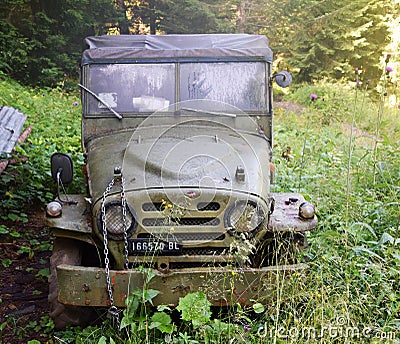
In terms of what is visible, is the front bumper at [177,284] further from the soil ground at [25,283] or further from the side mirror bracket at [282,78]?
the side mirror bracket at [282,78]

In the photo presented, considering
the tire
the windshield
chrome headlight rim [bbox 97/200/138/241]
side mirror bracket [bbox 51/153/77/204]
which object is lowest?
the tire

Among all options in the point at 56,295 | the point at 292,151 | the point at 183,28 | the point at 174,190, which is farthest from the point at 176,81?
the point at 183,28

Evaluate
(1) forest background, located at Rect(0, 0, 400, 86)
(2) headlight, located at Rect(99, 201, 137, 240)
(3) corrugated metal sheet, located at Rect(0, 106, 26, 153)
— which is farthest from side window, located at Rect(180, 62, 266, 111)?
(1) forest background, located at Rect(0, 0, 400, 86)

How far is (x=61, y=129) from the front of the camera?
10.4 meters

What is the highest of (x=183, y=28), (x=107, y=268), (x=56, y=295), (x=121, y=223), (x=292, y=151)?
(x=183, y=28)

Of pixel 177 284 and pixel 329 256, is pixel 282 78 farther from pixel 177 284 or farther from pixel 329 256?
pixel 177 284

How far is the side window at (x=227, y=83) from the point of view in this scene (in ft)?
16.1

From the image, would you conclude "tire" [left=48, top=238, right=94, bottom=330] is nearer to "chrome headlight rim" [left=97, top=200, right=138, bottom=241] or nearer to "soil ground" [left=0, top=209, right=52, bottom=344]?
"soil ground" [left=0, top=209, right=52, bottom=344]

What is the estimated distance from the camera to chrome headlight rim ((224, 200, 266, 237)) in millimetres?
3602

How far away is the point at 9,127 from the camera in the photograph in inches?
343

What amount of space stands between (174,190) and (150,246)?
1.41ft

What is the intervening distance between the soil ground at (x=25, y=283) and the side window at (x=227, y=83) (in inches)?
89.2

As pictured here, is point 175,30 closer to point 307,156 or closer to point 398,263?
point 307,156

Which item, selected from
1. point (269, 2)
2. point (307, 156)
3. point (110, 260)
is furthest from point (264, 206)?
point (269, 2)
